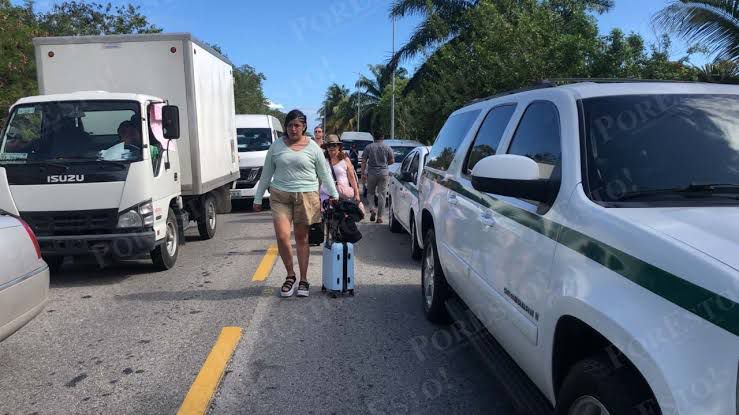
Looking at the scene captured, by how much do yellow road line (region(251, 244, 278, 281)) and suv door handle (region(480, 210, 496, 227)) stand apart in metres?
3.81

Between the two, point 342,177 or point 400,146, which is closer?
point 342,177

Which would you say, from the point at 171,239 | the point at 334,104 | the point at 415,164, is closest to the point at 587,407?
the point at 171,239

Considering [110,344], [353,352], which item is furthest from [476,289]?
[110,344]

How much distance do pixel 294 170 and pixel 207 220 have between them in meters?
4.10

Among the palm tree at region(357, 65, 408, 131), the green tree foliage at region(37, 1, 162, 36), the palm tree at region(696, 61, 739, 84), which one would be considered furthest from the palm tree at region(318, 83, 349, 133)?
the palm tree at region(696, 61, 739, 84)

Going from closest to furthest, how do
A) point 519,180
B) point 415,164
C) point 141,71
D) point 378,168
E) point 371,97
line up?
1. point 519,180
2. point 141,71
3. point 415,164
4. point 378,168
5. point 371,97

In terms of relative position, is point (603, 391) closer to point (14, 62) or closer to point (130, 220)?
point (130, 220)

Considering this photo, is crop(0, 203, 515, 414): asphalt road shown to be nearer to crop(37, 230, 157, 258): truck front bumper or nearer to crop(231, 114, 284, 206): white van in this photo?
crop(37, 230, 157, 258): truck front bumper

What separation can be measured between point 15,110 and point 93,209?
5.76 ft

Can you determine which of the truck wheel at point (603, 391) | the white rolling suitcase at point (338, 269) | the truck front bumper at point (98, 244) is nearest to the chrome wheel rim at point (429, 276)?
the white rolling suitcase at point (338, 269)

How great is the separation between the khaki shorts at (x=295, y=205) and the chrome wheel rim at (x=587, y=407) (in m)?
3.95

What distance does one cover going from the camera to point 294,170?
5.80 metres

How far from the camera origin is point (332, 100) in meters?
78.3

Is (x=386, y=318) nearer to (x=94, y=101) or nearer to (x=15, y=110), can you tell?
(x=94, y=101)
